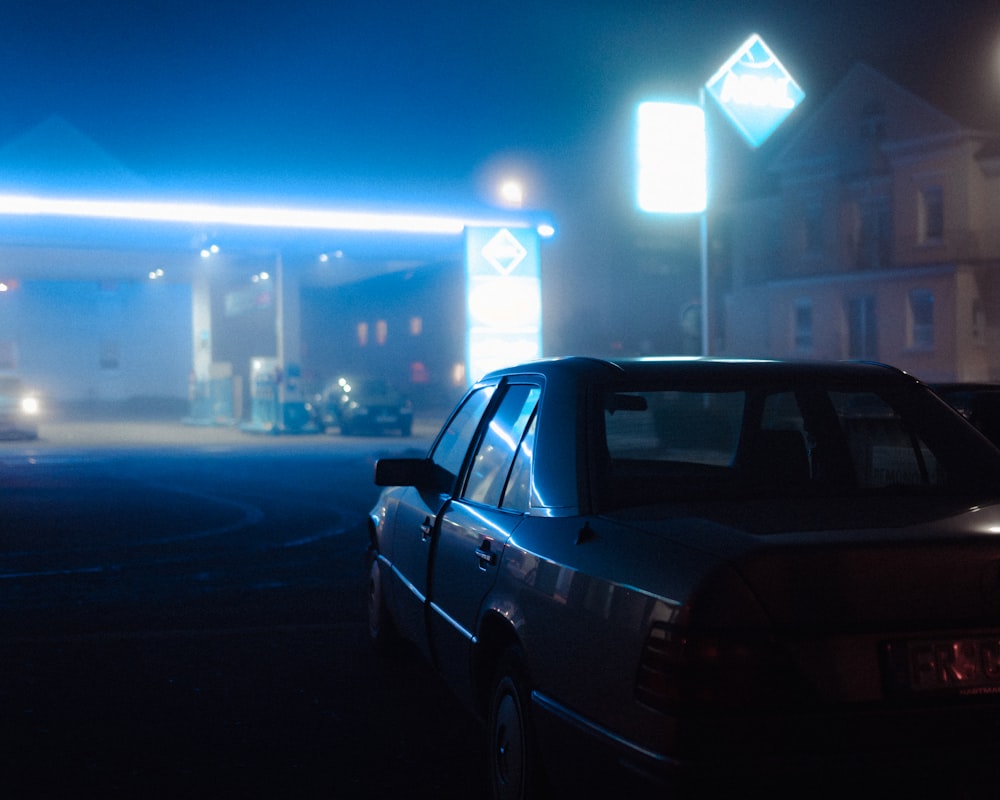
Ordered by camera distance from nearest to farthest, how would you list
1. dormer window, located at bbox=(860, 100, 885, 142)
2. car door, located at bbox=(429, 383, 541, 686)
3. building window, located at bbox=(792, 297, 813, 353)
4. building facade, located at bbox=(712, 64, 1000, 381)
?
car door, located at bbox=(429, 383, 541, 686), building facade, located at bbox=(712, 64, 1000, 381), dormer window, located at bbox=(860, 100, 885, 142), building window, located at bbox=(792, 297, 813, 353)

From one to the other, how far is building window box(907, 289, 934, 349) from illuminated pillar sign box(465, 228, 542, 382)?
14987mm

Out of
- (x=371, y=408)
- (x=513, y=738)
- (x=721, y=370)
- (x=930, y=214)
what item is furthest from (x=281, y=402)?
(x=513, y=738)

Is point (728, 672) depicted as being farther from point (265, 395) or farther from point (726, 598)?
point (265, 395)

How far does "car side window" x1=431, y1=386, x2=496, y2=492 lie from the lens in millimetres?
5362

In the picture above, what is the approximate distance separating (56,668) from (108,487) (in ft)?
41.5

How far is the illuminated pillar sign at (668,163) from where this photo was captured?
24562 millimetres

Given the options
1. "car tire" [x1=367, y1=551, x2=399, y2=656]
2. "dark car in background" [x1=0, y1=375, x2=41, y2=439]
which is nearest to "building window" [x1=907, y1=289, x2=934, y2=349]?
"dark car in background" [x1=0, y1=375, x2=41, y2=439]

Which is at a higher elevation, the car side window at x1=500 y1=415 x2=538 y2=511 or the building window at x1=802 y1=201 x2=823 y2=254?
the building window at x1=802 y1=201 x2=823 y2=254

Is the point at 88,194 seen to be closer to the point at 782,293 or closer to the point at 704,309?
the point at 704,309

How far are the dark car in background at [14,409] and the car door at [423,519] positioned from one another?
31.7 m

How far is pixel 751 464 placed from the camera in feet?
14.7

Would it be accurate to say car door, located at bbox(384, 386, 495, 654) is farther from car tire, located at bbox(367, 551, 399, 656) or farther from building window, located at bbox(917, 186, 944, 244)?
building window, located at bbox(917, 186, 944, 244)

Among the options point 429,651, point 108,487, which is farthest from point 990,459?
point 108,487

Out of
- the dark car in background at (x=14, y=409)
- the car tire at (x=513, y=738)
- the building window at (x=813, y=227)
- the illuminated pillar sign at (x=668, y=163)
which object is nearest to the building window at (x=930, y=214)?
the building window at (x=813, y=227)
